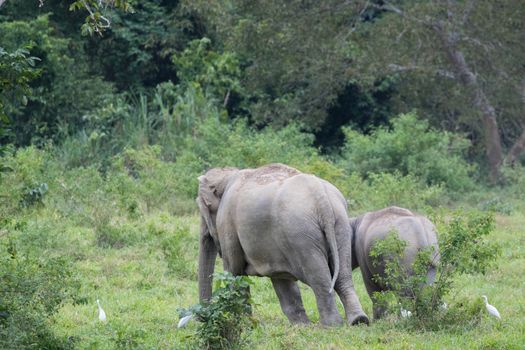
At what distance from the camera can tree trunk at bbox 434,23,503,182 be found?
2019 cm

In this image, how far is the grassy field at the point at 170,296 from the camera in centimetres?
725

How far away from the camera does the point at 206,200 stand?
8.69 meters

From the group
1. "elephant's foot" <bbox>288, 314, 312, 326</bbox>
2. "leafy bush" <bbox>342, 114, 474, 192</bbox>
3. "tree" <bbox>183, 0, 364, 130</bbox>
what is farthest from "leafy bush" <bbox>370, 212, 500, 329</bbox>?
"tree" <bbox>183, 0, 364, 130</bbox>

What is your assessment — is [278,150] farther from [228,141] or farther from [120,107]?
[120,107]

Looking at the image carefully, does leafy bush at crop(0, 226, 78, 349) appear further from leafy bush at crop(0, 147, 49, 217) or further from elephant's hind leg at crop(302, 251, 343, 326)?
leafy bush at crop(0, 147, 49, 217)

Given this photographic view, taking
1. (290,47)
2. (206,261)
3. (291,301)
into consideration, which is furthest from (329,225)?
(290,47)

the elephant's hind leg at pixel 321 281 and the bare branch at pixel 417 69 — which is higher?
the elephant's hind leg at pixel 321 281

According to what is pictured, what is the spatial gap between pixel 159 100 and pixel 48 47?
Answer: 214cm

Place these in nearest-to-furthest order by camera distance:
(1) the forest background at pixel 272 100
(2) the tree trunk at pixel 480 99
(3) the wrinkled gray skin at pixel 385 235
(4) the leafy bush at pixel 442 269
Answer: (4) the leafy bush at pixel 442 269, (3) the wrinkled gray skin at pixel 385 235, (1) the forest background at pixel 272 100, (2) the tree trunk at pixel 480 99

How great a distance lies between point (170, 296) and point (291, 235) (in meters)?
2.68

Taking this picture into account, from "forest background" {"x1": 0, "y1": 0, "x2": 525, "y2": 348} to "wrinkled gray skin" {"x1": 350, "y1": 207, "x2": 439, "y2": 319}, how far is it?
527 centimetres

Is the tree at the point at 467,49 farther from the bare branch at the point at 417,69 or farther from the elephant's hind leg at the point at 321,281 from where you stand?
the elephant's hind leg at the point at 321,281

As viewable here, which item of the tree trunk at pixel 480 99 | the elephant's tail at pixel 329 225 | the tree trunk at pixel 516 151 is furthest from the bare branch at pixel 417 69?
the elephant's tail at pixel 329 225

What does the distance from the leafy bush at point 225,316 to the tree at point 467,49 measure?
12881mm
